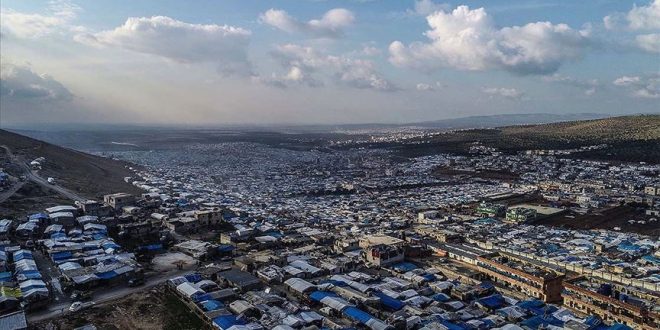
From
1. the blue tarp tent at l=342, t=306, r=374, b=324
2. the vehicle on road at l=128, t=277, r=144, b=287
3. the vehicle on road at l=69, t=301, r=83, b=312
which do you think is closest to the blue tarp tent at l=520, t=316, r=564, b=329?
the blue tarp tent at l=342, t=306, r=374, b=324

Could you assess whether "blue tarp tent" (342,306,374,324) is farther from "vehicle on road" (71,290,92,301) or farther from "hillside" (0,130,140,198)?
"hillside" (0,130,140,198)

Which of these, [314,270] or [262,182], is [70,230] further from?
[262,182]

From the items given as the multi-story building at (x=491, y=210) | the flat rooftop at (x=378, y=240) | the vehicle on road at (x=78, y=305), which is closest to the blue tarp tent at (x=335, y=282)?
the flat rooftop at (x=378, y=240)

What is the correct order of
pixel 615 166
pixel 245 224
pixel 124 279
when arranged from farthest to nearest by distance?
pixel 615 166, pixel 245 224, pixel 124 279

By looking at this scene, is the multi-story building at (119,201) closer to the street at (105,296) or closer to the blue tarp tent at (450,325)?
the street at (105,296)

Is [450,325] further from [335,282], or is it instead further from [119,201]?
[119,201]

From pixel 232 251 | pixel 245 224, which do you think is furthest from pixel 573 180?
pixel 232 251
